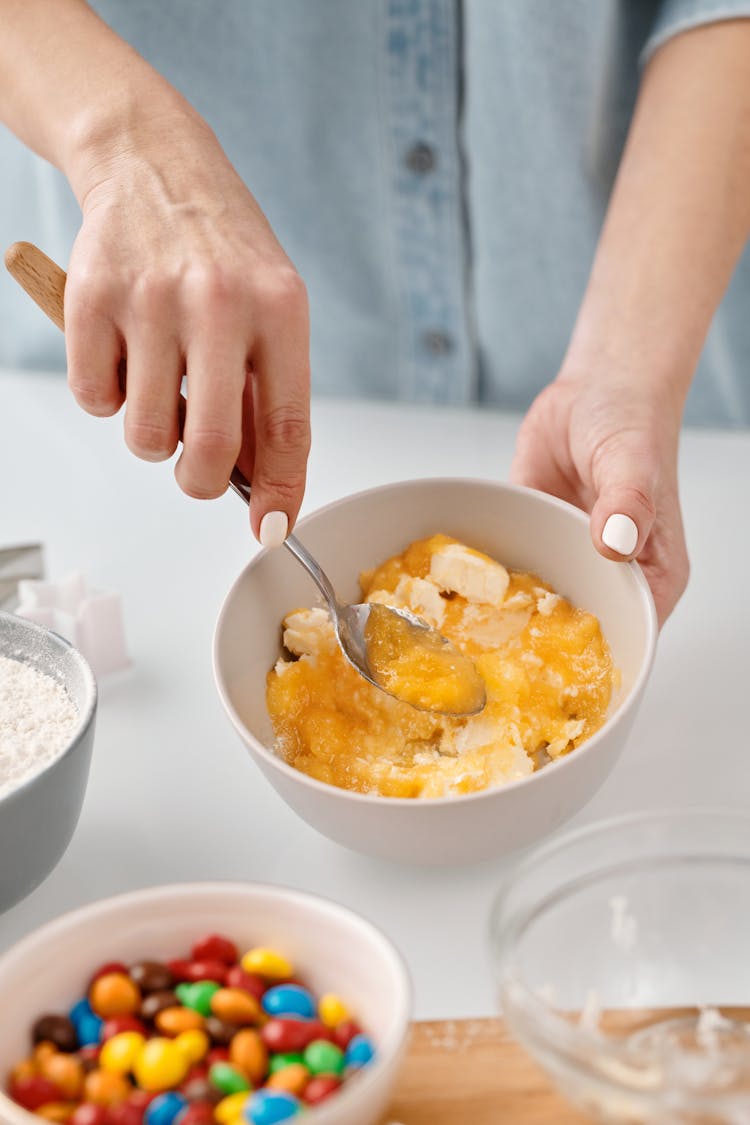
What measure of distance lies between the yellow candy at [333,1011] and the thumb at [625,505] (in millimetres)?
473

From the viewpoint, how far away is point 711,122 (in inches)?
57.3

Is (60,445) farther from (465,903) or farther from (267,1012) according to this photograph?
(267,1012)

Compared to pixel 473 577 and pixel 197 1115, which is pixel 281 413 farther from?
pixel 197 1115

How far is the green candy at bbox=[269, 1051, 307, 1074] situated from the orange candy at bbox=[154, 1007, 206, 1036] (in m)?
0.05

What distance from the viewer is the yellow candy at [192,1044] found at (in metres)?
0.79

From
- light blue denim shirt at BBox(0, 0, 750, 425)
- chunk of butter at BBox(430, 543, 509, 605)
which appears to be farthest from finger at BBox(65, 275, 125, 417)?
light blue denim shirt at BBox(0, 0, 750, 425)

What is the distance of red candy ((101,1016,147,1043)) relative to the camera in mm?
811

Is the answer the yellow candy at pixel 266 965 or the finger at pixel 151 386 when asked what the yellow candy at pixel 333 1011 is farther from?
the finger at pixel 151 386

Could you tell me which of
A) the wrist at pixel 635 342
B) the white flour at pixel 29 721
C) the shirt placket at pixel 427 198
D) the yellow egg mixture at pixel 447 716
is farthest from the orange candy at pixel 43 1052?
the shirt placket at pixel 427 198

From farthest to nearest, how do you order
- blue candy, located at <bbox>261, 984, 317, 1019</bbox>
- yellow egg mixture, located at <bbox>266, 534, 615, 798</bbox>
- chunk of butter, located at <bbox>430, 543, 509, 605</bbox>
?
chunk of butter, located at <bbox>430, 543, 509, 605</bbox>
yellow egg mixture, located at <bbox>266, 534, 615, 798</bbox>
blue candy, located at <bbox>261, 984, 317, 1019</bbox>

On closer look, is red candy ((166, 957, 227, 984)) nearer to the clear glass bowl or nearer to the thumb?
the clear glass bowl

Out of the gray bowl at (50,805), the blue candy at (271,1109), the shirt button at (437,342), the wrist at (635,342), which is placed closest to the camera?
the blue candy at (271,1109)

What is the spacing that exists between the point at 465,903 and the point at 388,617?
277 millimetres

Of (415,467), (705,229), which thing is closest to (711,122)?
(705,229)
